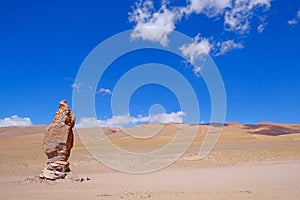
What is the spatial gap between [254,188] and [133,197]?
15.9ft

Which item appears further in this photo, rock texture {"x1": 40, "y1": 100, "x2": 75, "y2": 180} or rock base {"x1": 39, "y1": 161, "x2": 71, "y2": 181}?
rock texture {"x1": 40, "y1": 100, "x2": 75, "y2": 180}

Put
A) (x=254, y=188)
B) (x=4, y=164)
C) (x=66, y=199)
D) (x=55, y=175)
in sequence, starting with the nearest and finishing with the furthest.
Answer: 1. (x=66, y=199)
2. (x=254, y=188)
3. (x=55, y=175)
4. (x=4, y=164)

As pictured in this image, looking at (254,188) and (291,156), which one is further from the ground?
(291,156)

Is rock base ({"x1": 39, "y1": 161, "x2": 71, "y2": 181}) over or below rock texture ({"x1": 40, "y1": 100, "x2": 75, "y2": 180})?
below

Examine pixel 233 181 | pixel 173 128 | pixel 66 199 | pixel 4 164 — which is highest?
pixel 173 128

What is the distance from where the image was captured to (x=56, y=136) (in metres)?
16.6

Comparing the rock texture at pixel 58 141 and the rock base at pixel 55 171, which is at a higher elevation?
the rock texture at pixel 58 141

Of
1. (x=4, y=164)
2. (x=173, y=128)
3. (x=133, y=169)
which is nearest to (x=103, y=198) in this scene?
(x=133, y=169)

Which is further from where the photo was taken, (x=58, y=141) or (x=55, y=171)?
(x=58, y=141)

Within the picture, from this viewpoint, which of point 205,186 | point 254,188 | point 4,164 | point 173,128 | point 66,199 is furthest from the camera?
point 173,128

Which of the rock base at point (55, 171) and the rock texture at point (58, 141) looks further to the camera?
the rock texture at point (58, 141)

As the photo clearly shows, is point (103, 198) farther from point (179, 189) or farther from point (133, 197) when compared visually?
point (179, 189)

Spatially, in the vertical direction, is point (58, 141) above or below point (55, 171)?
above

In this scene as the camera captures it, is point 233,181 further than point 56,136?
No
